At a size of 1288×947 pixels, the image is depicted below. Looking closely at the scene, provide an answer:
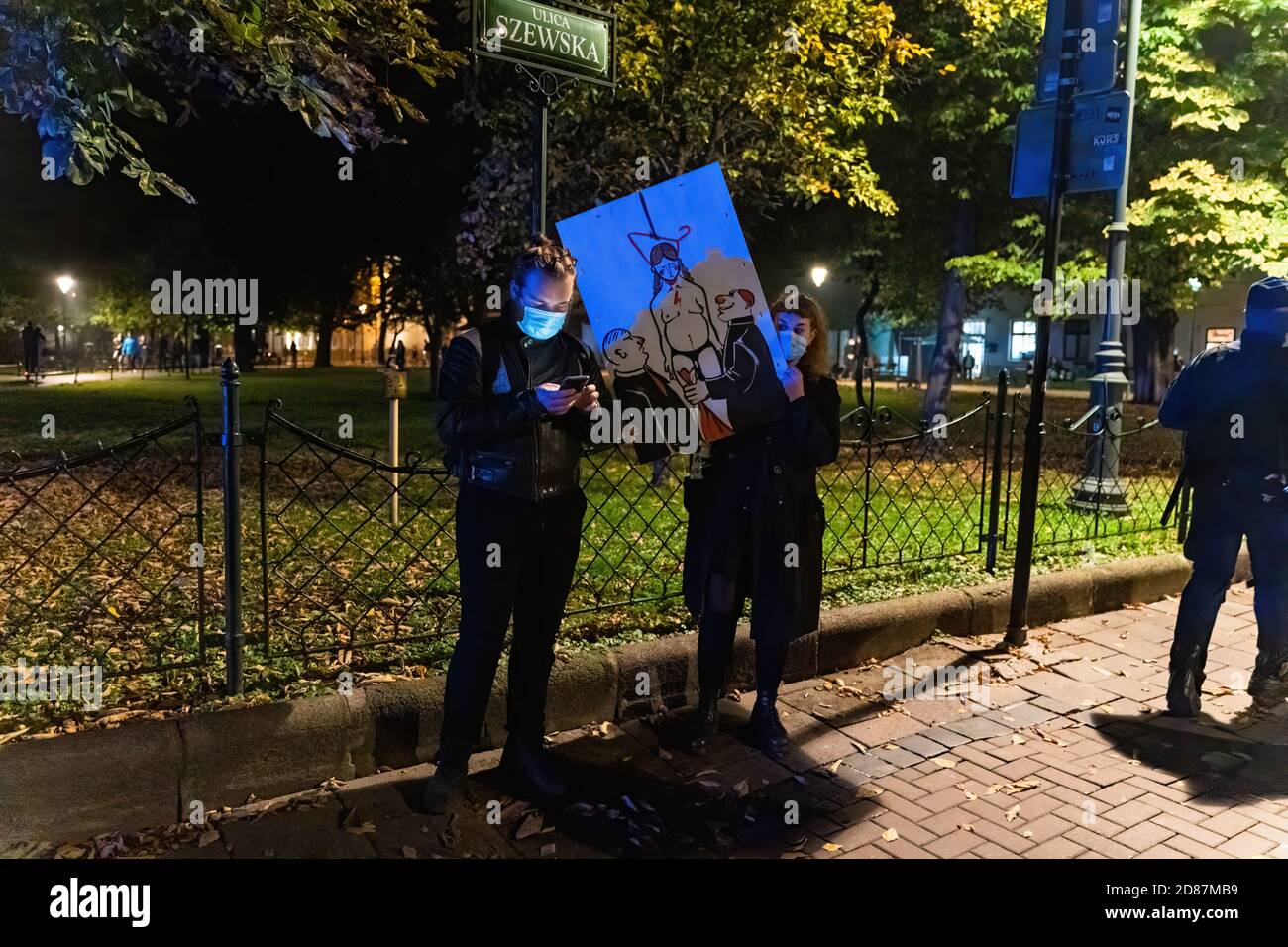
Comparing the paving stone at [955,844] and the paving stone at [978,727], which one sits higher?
the paving stone at [978,727]

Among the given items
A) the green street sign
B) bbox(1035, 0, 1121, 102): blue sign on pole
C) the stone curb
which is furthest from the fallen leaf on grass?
bbox(1035, 0, 1121, 102): blue sign on pole

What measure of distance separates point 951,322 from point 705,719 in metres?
13.6

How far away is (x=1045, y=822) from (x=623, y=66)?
24.7ft

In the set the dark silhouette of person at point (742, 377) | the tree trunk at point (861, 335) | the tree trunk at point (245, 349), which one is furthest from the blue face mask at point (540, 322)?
the tree trunk at point (245, 349)

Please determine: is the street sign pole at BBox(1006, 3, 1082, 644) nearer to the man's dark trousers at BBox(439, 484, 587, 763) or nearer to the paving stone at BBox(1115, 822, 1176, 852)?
the paving stone at BBox(1115, 822, 1176, 852)

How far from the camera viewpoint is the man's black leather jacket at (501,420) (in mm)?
3510

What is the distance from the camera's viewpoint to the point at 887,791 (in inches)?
161

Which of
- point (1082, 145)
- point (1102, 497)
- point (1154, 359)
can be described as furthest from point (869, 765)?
point (1154, 359)

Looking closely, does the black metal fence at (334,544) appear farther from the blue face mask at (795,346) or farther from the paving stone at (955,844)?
the paving stone at (955,844)

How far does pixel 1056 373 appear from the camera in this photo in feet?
A: 147

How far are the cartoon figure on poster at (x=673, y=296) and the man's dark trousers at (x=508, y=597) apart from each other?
0.57 metres

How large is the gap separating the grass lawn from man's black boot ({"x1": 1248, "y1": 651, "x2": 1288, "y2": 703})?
1870 millimetres

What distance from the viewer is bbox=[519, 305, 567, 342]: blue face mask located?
11.9ft
